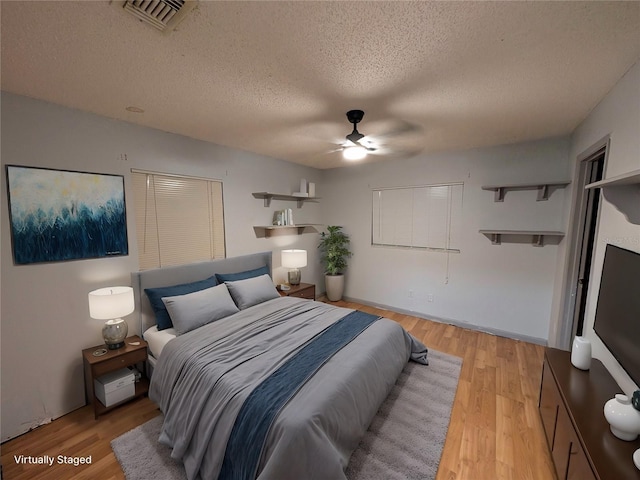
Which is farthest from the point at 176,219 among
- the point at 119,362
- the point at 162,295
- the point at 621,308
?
the point at 621,308

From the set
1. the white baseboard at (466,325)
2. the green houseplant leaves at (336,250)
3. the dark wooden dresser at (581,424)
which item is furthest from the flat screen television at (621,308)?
the green houseplant leaves at (336,250)

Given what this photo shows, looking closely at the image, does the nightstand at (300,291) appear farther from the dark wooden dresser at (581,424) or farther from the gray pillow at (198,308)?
the dark wooden dresser at (581,424)

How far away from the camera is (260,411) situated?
1492 mm

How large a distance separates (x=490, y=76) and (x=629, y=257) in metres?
1.32

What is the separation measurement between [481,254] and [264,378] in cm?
327

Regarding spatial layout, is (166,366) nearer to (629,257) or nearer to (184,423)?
(184,423)

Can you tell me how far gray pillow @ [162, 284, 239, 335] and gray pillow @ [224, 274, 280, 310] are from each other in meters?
0.16

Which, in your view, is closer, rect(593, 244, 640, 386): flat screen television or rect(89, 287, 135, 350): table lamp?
rect(593, 244, 640, 386): flat screen television

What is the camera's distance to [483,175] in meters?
3.53

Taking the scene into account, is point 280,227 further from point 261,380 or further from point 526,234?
point 526,234

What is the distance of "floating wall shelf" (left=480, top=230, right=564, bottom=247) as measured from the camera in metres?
3.00

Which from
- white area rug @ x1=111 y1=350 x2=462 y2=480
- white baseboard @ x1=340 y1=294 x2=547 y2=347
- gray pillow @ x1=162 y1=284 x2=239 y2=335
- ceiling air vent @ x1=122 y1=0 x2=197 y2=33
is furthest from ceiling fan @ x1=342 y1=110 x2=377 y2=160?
white baseboard @ x1=340 y1=294 x2=547 y2=347

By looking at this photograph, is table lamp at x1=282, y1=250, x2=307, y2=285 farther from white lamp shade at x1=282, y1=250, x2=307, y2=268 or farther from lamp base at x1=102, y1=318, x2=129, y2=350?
lamp base at x1=102, y1=318, x2=129, y2=350

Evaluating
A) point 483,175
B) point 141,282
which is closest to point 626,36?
point 483,175
